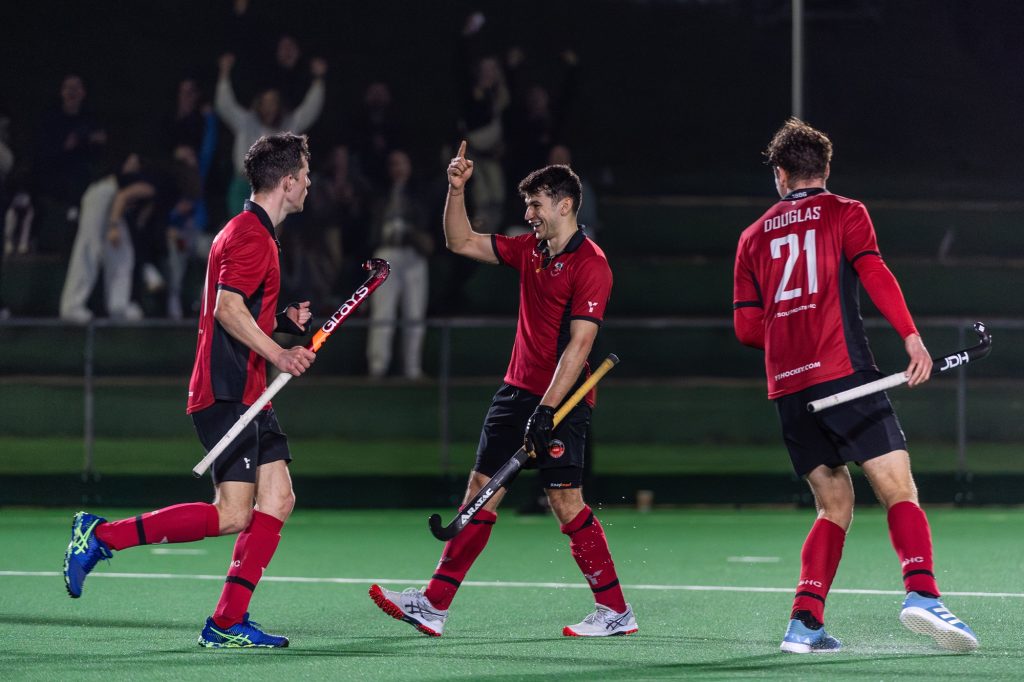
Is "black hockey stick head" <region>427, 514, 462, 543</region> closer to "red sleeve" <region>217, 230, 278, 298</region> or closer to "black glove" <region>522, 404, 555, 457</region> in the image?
"black glove" <region>522, 404, 555, 457</region>

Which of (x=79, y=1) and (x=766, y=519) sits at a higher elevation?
(x=79, y=1)

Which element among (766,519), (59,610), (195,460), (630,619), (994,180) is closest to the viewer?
(630,619)

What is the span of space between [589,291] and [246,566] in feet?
5.12

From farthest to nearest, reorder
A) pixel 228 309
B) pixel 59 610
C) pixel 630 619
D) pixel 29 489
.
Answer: pixel 29 489 → pixel 59 610 → pixel 630 619 → pixel 228 309

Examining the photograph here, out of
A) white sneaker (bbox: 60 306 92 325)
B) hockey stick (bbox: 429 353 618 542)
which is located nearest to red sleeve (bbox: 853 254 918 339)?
hockey stick (bbox: 429 353 618 542)

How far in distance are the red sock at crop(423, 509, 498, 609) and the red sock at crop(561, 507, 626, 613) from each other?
31 cm

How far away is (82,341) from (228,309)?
28.0ft

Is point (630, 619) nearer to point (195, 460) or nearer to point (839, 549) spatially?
point (839, 549)

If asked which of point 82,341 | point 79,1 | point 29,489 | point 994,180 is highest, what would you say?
point 79,1

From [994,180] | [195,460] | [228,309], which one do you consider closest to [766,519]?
[195,460]

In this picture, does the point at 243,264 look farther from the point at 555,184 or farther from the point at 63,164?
the point at 63,164

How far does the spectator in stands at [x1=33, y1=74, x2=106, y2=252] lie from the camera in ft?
52.0

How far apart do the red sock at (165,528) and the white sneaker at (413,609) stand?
71 centimetres

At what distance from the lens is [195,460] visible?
12297 millimetres
